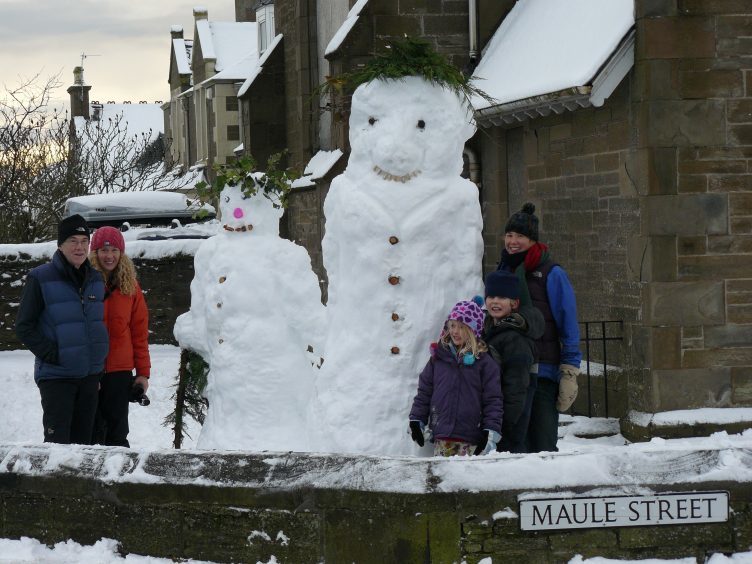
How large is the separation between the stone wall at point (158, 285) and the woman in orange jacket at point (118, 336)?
1067 centimetres

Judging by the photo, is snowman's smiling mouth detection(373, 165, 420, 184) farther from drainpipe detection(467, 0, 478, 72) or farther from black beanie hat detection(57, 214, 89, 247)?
drainpipe detection(467, 0, 478, 72)

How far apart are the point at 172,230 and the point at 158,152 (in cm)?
2422

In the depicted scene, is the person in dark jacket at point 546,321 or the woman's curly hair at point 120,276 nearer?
the person in dark jacket at point 546,321

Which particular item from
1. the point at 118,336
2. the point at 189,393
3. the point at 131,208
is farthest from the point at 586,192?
the point at 131,208

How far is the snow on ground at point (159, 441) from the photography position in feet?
19.9

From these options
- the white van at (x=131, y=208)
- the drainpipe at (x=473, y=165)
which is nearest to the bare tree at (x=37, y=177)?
the white van at (x=131, y=208)

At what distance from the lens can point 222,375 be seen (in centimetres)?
1027

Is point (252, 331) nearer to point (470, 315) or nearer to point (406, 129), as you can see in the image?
point (406, 129)

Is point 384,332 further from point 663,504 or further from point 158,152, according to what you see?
point 158,152

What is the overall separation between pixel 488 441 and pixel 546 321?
0.82 meters

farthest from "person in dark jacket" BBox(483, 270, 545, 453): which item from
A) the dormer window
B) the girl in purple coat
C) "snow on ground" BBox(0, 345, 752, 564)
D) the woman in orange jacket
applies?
the dormer window

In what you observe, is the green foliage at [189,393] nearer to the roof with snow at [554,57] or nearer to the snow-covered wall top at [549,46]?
the roof with snow at [554,57]

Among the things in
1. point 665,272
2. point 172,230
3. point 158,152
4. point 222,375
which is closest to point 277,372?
point 222,375

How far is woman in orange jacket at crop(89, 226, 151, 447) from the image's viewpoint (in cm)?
853
